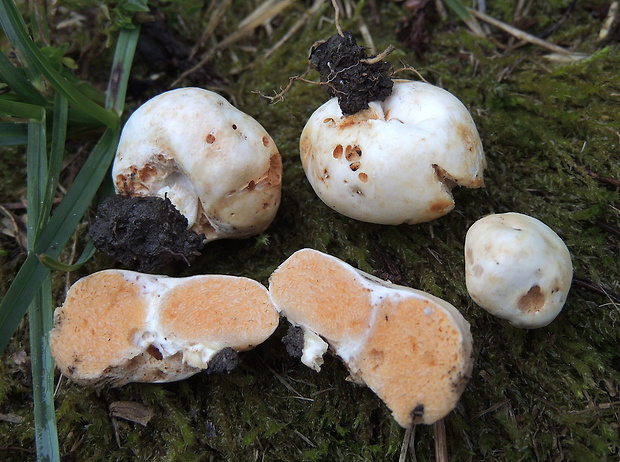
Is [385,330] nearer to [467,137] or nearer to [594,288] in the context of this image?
[467,137]

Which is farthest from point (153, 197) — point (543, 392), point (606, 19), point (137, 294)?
point (606, 19)

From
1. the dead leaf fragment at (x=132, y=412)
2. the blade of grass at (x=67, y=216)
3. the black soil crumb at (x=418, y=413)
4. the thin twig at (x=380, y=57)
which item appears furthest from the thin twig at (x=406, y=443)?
the blade of grass at (x=67, y=216)

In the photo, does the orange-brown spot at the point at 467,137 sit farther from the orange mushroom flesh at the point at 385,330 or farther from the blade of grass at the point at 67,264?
the blade of grass at the point at 67,264

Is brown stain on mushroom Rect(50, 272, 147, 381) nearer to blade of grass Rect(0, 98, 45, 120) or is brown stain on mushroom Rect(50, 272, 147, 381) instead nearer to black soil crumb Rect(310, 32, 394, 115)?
blade of grass Rect(0, 98, 45, 120)

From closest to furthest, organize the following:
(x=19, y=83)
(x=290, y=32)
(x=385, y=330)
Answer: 1. (x=385, y=330)
2. (x=19, y=83)
3. (x=290, y=32)

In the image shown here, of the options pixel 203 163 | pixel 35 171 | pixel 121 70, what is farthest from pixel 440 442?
pixel 121 70

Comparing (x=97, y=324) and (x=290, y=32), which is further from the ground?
(x=290, y=32)

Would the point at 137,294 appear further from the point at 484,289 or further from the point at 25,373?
the point at 484,289
